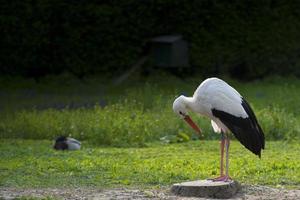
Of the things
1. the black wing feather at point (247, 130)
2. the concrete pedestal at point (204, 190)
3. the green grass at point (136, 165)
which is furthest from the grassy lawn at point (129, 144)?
→ the concrete pedestal at point (204, 190)

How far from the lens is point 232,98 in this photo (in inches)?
348

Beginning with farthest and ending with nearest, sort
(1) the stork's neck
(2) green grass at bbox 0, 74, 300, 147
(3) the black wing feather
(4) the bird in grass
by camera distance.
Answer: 1. (2) green grass at bbox 0, 74, 300, 147
2. (4) the bird in grass
3. (1) the stork's neck
4. (3) the black wing feather

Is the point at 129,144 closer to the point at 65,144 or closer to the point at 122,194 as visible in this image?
the point at 65,144

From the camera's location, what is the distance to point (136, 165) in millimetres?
10133

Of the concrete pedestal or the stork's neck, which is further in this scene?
the stork's neck

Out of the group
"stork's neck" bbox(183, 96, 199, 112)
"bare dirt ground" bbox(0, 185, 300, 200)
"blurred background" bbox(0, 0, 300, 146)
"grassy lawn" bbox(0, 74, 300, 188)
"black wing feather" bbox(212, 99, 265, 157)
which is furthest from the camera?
"blurred background" bbox(0, 0, 300, 146)

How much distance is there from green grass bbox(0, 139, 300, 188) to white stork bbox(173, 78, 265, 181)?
0.59 m

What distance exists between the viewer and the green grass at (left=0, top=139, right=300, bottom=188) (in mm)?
9133

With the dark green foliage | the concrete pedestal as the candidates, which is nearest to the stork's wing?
the concrete pedestal

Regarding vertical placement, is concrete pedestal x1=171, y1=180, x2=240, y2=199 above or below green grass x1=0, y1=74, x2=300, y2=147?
below

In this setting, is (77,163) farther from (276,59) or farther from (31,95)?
(276,59)

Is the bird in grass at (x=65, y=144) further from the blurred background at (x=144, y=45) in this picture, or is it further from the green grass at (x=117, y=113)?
the blurred background at (x=144, y=45)

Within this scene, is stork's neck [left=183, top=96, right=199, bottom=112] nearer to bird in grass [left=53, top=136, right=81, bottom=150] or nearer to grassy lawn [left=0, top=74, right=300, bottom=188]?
grassy lawn [left=0, top=74, right=300, bottom=188]

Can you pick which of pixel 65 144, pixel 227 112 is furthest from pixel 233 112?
pixel 65 144
